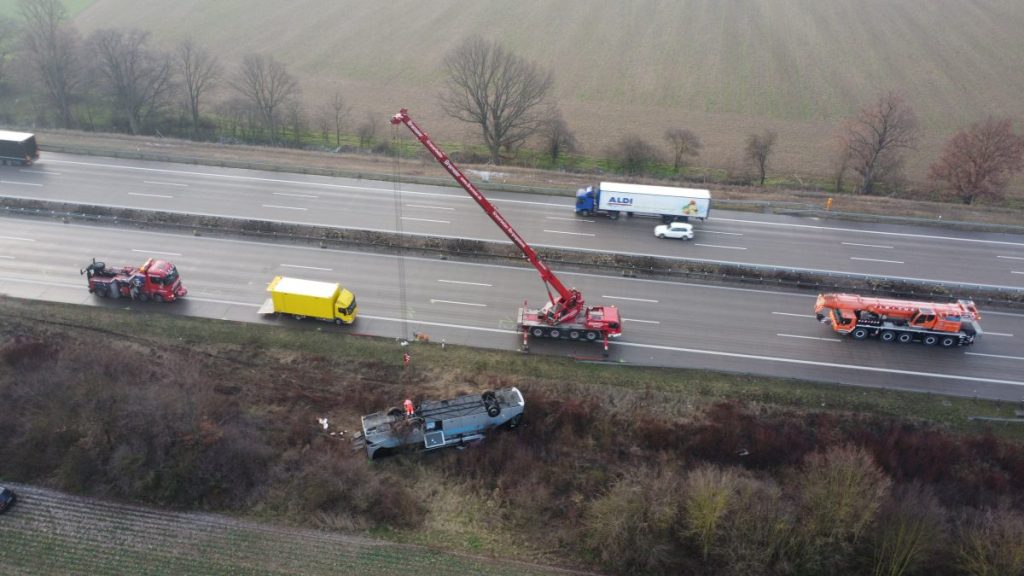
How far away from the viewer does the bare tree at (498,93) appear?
6397cm

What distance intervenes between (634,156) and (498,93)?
47.7 ft

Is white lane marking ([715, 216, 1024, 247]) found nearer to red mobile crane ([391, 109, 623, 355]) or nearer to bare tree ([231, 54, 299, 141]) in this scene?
red mobile crane ([391, 109, 623, 355])

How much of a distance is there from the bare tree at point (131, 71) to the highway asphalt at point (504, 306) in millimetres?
21878

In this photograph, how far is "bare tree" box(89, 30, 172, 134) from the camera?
65.2m

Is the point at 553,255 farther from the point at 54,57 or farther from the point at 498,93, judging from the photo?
the point at 54,57

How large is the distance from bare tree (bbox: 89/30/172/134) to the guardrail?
1971 centimetres

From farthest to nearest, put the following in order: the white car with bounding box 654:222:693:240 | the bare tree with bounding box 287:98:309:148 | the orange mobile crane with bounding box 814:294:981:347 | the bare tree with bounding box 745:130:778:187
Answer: the bare tree with bounding box 287:98:309:148 < the bare tree with bounding box 745:130:778:187 < the white car with bounding box 654:222:693:240 < the orange mobile crane with bounding box 814:294:981:347

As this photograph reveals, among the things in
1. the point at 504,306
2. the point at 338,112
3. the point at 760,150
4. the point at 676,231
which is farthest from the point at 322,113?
the point at 760,150

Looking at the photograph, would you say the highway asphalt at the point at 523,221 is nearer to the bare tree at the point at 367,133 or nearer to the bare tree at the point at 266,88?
the bare tree at the point at 266,88

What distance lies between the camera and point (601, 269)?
4738cm

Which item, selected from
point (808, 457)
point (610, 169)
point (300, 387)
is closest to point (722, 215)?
point (610, 169)

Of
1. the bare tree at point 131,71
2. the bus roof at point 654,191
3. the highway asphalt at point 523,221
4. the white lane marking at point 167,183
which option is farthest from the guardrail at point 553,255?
the bare tree at point 131,71

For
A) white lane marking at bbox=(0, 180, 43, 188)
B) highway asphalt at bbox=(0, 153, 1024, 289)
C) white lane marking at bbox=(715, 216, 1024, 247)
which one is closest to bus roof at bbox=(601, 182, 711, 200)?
highway asphalt at bbox=(0, 153, 1024, 289)

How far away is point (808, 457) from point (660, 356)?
10658 mm
